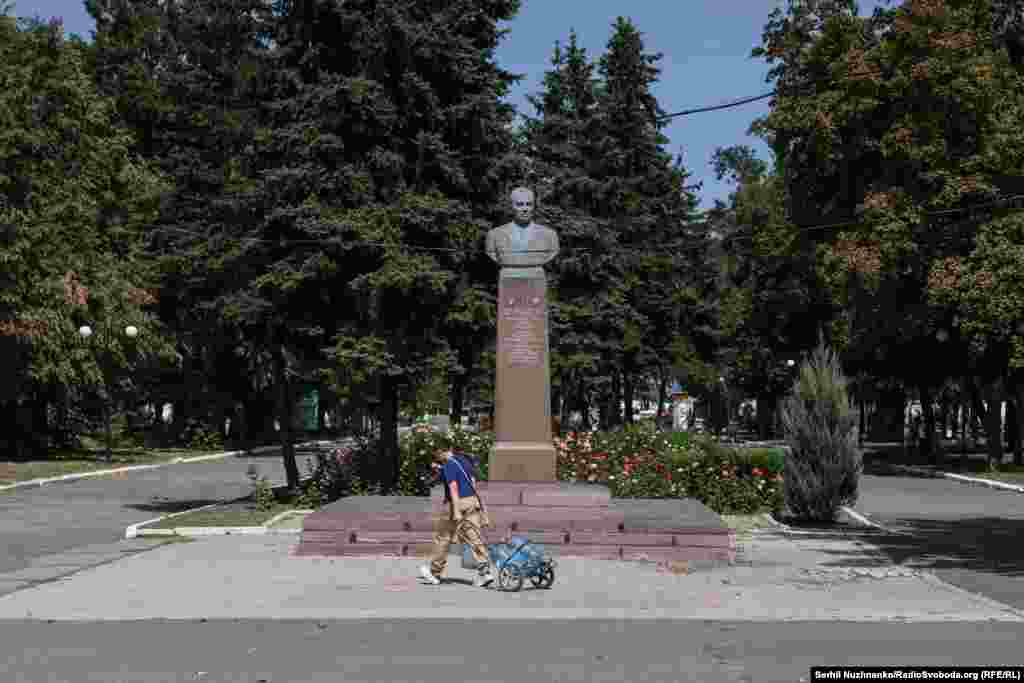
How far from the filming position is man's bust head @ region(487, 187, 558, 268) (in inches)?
718

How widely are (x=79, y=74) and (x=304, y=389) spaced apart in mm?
24224

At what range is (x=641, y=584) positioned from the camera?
1371 centimetres

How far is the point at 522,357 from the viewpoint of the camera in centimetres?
1812

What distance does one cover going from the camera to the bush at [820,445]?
21.0 meters

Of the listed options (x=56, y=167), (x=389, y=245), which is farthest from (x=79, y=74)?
(x=389, y=245)

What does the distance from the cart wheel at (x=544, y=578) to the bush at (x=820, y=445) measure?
8906 millimetres

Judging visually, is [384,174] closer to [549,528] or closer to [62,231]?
[549,528]

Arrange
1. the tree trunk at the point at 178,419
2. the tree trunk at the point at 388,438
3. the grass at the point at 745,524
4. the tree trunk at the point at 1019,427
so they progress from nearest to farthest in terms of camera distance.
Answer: the grass at the point at 745,524 → the tree trunk at the point at 388,438 → the tree trunk at the point at 1019,427 → the tree trunk at the point at 178,419

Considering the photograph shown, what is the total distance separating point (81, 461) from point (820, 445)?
96.9ft

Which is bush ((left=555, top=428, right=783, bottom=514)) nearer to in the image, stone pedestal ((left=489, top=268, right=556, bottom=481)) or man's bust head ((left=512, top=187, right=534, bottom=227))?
stone pedestal ((left=489, top=268, right=556, bottom=481))

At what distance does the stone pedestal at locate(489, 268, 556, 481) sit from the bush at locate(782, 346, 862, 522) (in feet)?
16.8

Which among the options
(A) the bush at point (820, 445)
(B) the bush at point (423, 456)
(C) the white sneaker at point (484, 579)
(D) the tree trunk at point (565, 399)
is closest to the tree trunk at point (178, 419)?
(D) the tree trunk at point (565, 399)

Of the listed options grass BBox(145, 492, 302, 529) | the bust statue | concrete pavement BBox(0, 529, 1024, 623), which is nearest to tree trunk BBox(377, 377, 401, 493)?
grass BBox(145, 492, 302, 529)

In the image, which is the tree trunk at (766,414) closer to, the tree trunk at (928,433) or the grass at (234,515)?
the tree trunk at (928,433)
